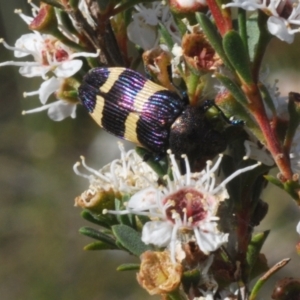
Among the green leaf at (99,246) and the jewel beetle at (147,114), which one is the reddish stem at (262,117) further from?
the green leaf at (99,246)

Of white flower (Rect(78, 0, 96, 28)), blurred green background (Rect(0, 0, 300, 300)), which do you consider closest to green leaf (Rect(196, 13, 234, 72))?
white flower (Rect(78, 0, 96, 28))

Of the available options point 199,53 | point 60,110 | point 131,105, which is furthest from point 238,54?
point 60,110

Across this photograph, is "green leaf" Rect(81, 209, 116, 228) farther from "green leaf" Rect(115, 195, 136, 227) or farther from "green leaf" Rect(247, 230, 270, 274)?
"green leaf" Rect(247, 230, 270, 274)

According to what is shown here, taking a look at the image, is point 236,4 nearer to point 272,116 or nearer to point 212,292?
point 272,116

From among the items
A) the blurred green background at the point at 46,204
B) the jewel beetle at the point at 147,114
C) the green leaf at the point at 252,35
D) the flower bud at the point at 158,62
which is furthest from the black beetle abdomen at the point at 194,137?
the blurred green background at the point at 46,204

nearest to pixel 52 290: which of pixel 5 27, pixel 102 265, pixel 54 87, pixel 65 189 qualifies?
pixel 102 265

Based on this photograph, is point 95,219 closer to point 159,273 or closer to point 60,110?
point 159,273
